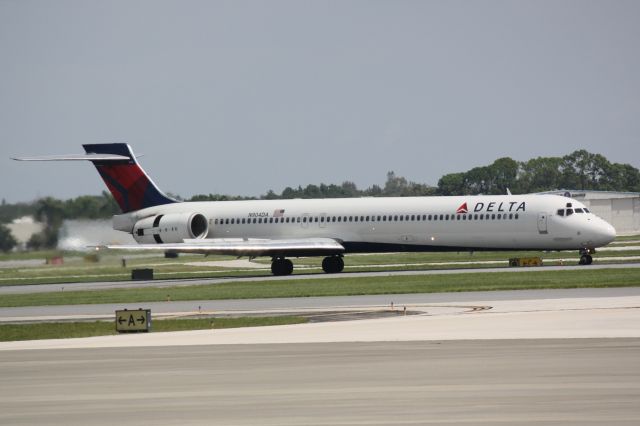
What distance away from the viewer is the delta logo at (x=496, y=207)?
5722 cm

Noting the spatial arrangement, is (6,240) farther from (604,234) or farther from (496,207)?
(604,234)

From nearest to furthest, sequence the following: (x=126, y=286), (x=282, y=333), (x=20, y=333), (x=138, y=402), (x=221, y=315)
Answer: (x=138, y=402) < (x=282, y=333) < (x=20, y=333) < (x=221, y=315) < (x=126, y=286)

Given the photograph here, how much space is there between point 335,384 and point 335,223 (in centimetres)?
4323

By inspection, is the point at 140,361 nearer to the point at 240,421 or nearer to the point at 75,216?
the point at 240,421

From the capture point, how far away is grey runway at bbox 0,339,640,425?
1606cm

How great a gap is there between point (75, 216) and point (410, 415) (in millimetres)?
55961

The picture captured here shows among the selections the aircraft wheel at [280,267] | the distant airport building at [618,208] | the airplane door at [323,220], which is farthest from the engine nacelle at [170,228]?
the distant airport building at [618,208]

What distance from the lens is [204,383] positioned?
19719 millimetres

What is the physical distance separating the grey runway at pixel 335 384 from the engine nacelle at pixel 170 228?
39960 millimetres

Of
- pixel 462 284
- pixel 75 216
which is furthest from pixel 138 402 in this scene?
pixel 75 216

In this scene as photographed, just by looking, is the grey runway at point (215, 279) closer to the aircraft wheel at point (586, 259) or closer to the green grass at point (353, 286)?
the aircraft wheel at point (586, 259)

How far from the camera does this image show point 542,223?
56.6 metres

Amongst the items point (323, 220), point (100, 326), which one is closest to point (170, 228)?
point (323, 220)

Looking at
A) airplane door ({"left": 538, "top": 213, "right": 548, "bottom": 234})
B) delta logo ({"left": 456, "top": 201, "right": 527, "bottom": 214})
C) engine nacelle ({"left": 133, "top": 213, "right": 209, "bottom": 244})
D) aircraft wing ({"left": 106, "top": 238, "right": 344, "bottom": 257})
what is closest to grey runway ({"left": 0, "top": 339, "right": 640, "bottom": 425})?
airplane door ({"left": 538, "top": 213, "right": 548, "bottom": 234})
